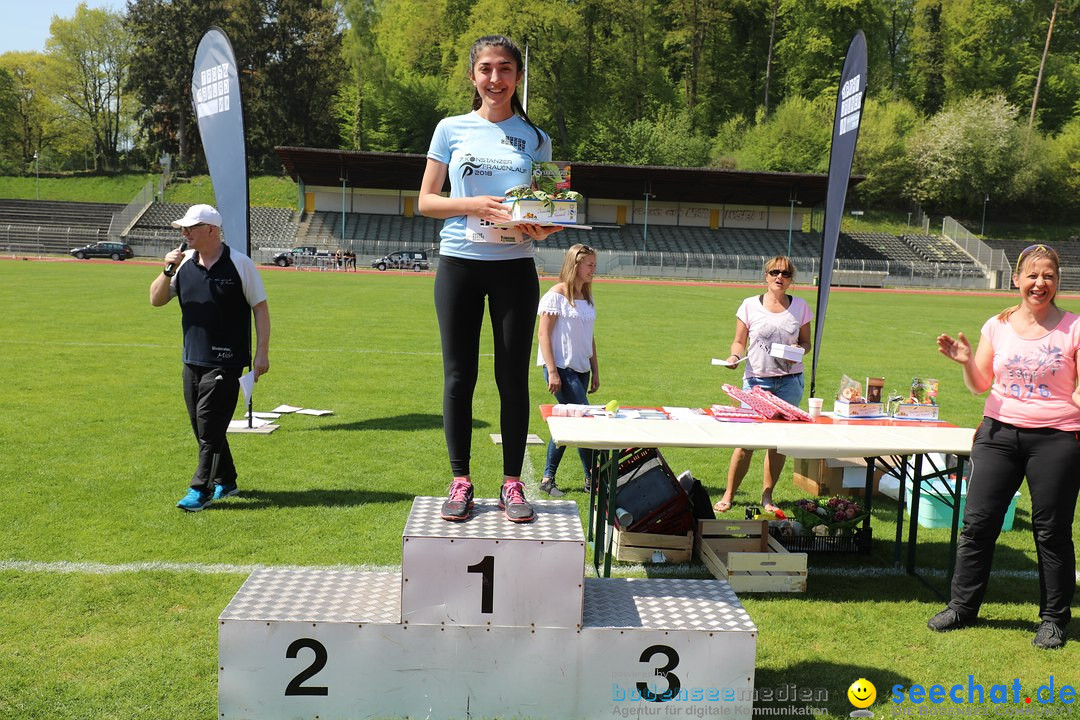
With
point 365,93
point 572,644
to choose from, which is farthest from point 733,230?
point 572,644

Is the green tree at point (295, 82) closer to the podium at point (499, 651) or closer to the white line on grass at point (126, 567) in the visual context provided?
the white line on grass at point (126, 567)

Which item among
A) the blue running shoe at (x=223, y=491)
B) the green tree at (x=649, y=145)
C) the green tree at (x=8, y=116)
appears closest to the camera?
the blue running shoe at (x=223, y=491)

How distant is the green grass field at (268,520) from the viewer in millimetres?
3523

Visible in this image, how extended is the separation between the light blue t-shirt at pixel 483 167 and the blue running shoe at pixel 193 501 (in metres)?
3.10

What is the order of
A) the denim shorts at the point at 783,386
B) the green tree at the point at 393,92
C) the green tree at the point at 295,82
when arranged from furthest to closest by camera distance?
the green tree at the point at 295,82, the green tree at the point at 393,92, the denim shorts at the point at 783,386

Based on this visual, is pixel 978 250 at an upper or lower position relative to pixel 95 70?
lower

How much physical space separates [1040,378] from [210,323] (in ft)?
15.3

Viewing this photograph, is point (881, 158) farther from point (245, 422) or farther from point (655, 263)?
point (245, 422)

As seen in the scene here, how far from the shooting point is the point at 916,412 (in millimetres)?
5176

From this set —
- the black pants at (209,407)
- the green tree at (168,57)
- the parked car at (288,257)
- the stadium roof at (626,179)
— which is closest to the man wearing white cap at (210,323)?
the black pants at (209,407)

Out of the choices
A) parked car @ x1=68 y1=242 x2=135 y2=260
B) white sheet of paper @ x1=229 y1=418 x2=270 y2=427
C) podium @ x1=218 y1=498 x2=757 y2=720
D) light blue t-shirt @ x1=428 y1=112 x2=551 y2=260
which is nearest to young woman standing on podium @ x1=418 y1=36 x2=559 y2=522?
light blue t-shirt @ x1=428 y1=112 x2=551 y2=260

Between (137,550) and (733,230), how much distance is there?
54542mm

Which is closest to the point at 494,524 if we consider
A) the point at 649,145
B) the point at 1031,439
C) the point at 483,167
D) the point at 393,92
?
the point at 483,167

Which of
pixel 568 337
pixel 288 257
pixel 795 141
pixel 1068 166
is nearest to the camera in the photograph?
pixel 568 337
